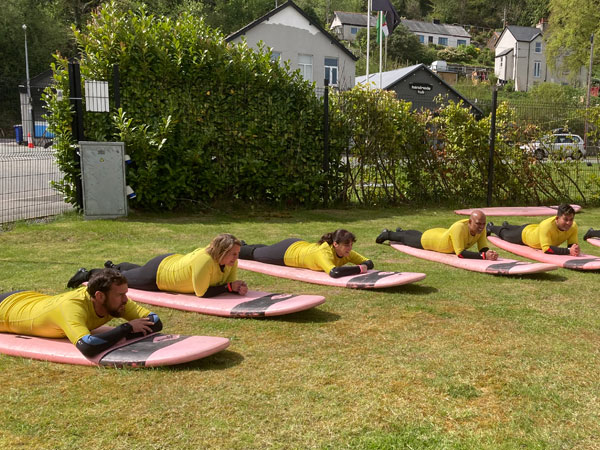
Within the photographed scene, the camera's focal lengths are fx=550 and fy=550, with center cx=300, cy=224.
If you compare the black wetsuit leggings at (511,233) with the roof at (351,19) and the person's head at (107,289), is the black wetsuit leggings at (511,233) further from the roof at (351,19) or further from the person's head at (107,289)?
the roof at (351,19)

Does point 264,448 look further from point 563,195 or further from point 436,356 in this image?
point 563,195

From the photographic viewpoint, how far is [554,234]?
8562 mm

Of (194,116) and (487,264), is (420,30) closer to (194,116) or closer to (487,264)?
(194,116)

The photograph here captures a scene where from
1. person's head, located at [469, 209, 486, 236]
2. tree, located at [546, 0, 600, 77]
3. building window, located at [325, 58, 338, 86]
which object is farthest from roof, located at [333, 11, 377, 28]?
person's head, located at [469, 209, 486, 236]

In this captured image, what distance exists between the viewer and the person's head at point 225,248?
5645mm

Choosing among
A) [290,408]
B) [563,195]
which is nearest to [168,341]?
[290,408]

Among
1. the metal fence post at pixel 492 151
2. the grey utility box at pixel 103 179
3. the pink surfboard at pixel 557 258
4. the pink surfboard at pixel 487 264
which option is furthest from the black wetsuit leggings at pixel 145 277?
the metal fence post at pixel 492 151

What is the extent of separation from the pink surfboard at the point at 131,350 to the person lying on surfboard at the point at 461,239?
473 cm

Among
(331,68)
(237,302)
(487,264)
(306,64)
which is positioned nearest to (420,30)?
(331,68)

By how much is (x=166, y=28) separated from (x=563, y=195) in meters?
11.0

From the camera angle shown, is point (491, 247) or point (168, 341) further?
point (491, 247)

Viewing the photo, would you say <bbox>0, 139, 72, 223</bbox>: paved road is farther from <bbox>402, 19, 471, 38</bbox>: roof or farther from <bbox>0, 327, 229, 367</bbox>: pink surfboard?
<bbox>402, 19, 471, 38</bbox>: roof

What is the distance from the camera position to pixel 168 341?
4.50 metres

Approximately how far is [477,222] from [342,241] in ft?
7.68
